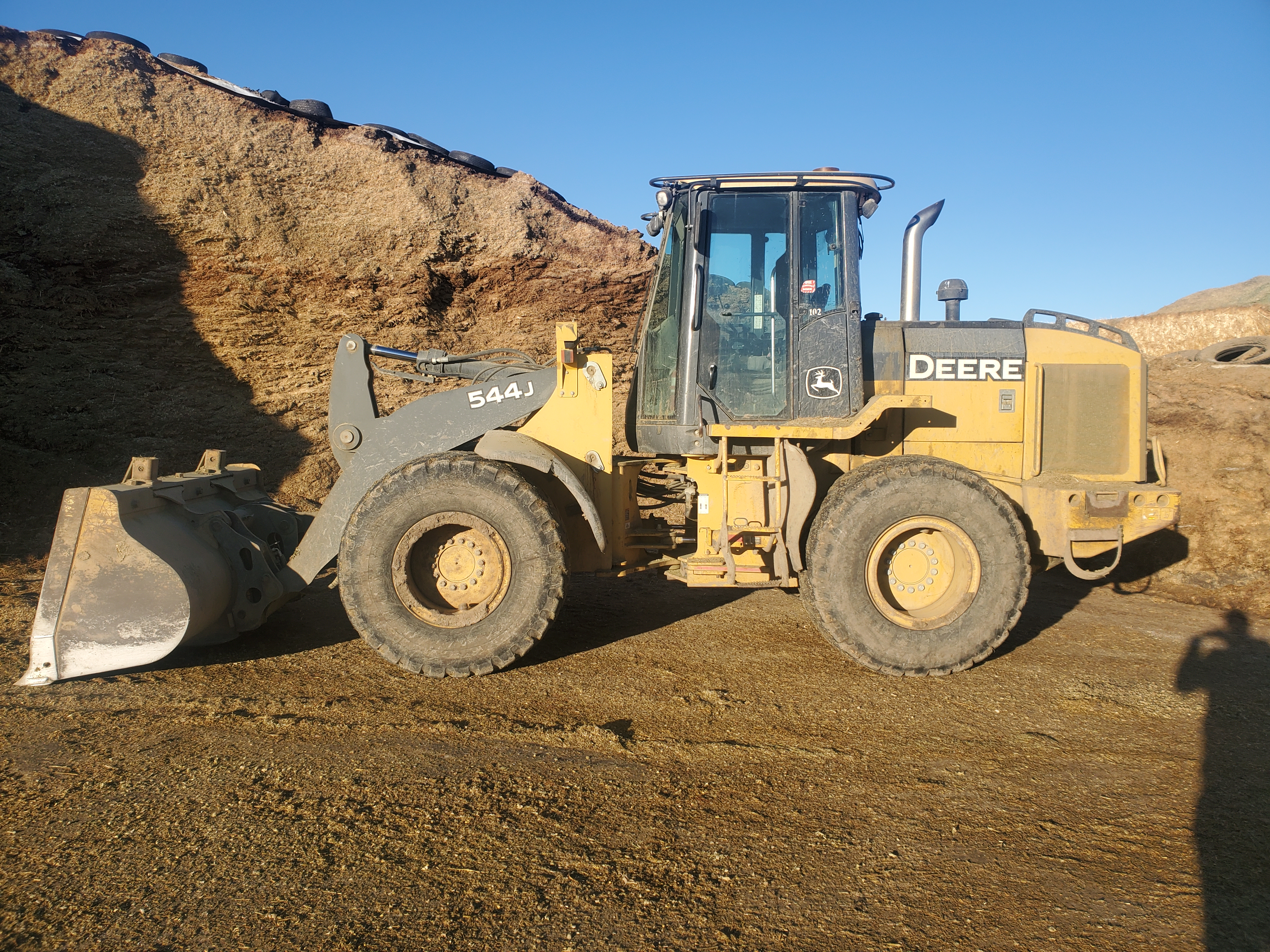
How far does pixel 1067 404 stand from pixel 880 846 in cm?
327

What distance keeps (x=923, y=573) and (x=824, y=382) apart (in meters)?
1.26

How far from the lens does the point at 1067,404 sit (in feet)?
15.1

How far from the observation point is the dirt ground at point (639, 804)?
2156 mm

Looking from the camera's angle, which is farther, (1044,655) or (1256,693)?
(1044,655)

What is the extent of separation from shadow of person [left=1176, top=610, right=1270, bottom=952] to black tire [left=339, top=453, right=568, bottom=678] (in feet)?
9.58

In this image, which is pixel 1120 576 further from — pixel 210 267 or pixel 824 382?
pixel 210 267

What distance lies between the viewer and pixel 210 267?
28.2 ft

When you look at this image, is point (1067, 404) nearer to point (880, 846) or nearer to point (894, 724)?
point (894, 724)

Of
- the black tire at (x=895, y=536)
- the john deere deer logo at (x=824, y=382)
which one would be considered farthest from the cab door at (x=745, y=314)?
the black tire at (x=895, y=536)

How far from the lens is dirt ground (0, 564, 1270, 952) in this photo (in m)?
2.16

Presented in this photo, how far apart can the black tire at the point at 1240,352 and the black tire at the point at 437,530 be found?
9.79m

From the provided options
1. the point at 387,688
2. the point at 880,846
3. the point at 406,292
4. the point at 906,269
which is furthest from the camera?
the point at 406,292

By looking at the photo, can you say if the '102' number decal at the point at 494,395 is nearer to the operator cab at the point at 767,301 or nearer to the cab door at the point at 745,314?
the operator cab at the point at 767,301

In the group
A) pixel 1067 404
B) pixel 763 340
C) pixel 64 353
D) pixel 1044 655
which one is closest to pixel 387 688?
pixel 763 340
